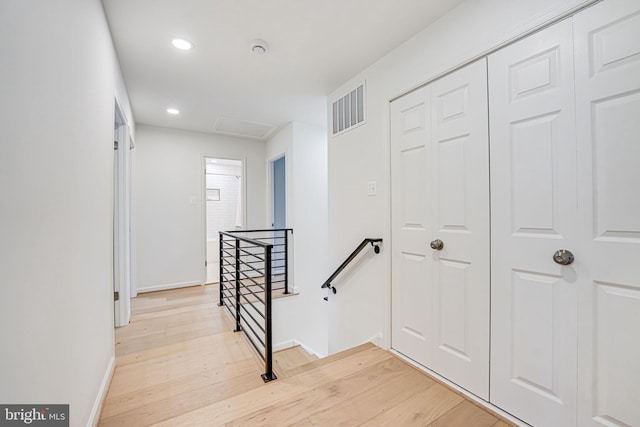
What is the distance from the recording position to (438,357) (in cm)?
179

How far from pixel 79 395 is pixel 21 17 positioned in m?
1.49

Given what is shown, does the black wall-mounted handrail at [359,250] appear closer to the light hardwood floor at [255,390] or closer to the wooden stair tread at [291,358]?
the light hardwood floor at [255,390]

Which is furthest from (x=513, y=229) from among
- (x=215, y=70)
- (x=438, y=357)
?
(x=215, y=70)

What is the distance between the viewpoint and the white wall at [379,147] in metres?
1.50

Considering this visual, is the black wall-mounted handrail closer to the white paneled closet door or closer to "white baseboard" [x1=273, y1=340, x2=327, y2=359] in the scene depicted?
the white paneled closet door

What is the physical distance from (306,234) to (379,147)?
2.01 metres

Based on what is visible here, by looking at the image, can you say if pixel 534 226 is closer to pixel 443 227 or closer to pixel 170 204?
pixel 443 227

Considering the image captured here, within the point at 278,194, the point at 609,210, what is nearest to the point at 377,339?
the point at 609,210

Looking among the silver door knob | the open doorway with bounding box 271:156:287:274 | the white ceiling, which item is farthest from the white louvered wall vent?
the open doorway with bounding box 271:156:287:274

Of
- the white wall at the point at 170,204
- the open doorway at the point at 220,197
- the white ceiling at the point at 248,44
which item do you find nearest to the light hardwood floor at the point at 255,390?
the white wall at the point at 170,204

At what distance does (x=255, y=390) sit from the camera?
5.39 feet

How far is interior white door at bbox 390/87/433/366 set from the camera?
1.89 metres

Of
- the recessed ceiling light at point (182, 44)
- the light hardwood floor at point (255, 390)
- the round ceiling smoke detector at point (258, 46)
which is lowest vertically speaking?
the light hardwood floor at point (255, 390)
